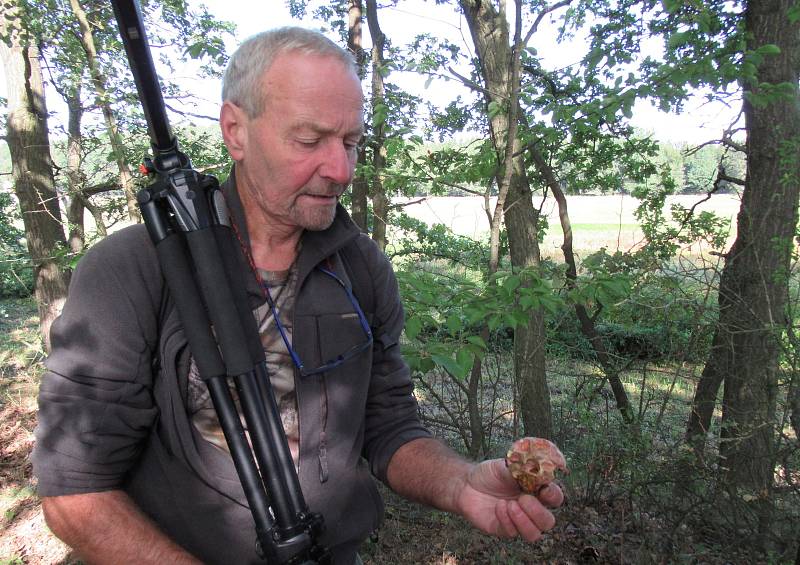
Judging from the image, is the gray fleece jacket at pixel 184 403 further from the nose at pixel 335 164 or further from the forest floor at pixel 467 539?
the forest floor at pixel 467 539

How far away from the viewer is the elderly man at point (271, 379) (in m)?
1.23

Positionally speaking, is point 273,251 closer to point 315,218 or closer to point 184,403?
point 315,218

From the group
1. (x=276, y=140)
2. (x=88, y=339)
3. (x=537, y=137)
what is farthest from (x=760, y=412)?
(x=88, y=339)

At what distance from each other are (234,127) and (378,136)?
416 cm

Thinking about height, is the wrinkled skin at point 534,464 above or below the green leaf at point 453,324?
above

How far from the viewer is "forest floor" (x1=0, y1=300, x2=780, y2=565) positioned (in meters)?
4.05

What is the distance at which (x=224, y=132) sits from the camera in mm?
1572

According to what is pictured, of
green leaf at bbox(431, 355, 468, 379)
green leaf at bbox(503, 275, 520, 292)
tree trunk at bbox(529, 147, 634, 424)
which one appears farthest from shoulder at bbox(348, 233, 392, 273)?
tree trunk at bbox(529, 147, 634, 424)

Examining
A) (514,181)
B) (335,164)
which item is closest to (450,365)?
(335,164)

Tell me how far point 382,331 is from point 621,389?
16.8ft

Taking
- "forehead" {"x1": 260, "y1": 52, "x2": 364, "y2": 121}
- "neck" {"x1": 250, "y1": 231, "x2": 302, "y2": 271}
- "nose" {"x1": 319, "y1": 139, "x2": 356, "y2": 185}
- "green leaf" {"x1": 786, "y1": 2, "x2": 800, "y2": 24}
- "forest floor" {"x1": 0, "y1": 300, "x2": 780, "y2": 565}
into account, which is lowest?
"forest floor" {"x1": 0, "y1": 300, "x2": 780, "y2": 565}

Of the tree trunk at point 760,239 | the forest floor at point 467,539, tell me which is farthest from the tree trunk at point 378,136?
the tree trunk at point 760,239

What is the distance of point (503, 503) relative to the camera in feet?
4.63

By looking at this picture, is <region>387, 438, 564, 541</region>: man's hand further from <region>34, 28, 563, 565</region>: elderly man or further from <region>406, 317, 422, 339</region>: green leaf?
<region>406, 317, 422, 339</region>: green leaf
